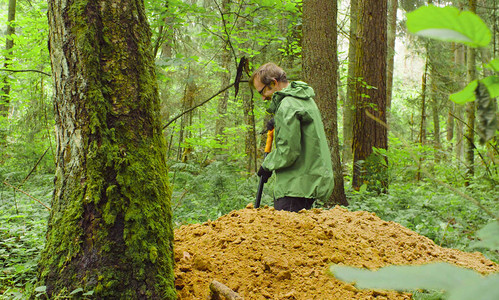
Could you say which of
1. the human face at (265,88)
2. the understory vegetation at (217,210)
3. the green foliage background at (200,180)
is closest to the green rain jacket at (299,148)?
the human face at (265,88)

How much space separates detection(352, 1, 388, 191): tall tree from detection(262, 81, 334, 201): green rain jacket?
3.28 metres

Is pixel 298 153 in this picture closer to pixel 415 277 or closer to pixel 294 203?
pixel 294 203

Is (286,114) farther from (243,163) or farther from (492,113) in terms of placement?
(243,163)

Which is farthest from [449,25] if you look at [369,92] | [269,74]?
[369,92]

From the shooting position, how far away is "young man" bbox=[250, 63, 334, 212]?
406 centimetres

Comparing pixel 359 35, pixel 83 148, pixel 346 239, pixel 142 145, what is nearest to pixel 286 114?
pixel 346 239

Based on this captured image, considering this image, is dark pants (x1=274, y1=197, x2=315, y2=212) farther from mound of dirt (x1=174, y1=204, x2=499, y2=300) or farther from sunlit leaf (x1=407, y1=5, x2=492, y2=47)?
sunlit leaf (x1=407, y1=5, x2=492, y2=47)

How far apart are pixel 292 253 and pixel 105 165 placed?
5.15 feet

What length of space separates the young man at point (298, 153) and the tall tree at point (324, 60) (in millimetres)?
1824

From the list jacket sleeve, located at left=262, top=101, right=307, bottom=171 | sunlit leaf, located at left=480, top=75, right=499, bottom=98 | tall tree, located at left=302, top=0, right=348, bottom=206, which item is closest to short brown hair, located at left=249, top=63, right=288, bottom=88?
jacket sleeve, located at left=262, top=101, right=307, bottom=171

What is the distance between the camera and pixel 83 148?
2.14 metres

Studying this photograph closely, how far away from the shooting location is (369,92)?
289 inches

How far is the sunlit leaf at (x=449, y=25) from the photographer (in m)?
0.54

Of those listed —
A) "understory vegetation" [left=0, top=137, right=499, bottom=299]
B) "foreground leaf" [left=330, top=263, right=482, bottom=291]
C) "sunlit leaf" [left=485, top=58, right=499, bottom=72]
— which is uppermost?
"sunlit leaf" [left=485, top=58, right=499, bottom=72]
